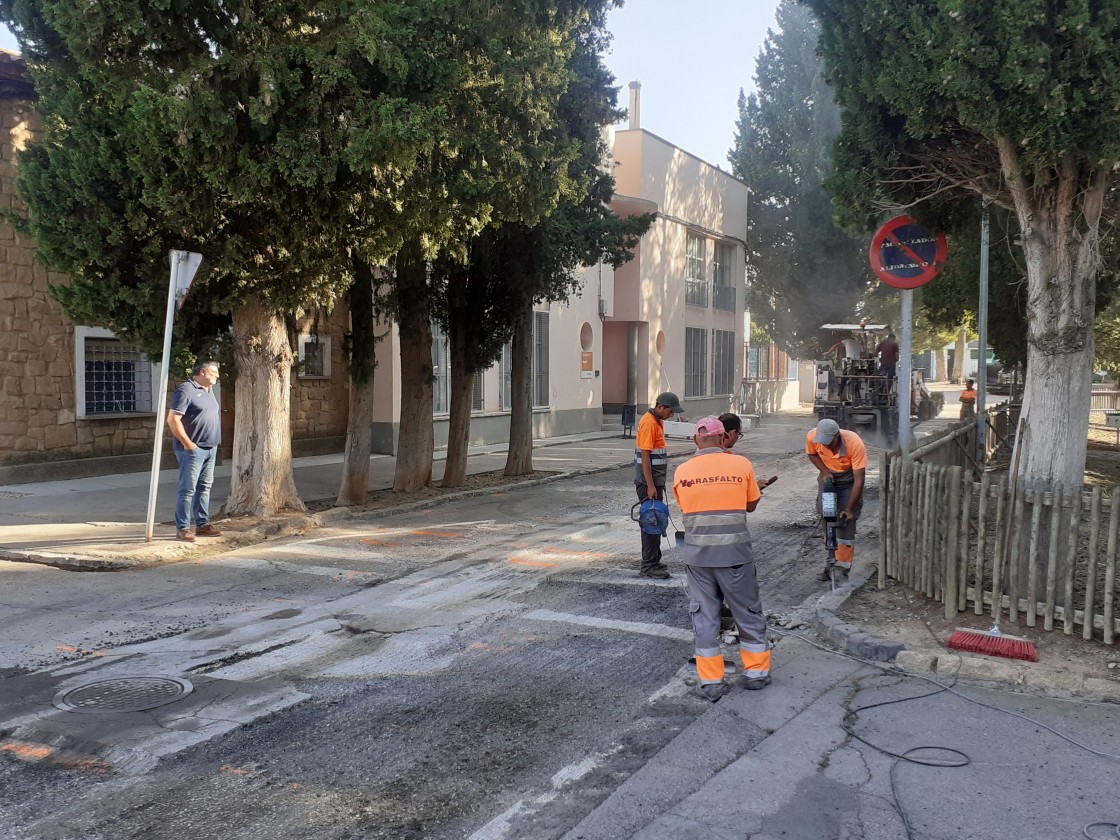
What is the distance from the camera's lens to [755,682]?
547 centimetres

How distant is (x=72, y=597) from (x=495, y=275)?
7944mm

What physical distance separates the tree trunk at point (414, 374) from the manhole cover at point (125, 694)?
24.0ft

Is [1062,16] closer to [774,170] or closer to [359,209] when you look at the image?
[359,209]

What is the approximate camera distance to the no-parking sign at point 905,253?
8.20 meters

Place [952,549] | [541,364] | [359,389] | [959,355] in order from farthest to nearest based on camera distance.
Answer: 1. [959,355]
2. [541,364]
3. [359,389]
4. [952,549]

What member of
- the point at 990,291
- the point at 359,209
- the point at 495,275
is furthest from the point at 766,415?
the point at 359,209

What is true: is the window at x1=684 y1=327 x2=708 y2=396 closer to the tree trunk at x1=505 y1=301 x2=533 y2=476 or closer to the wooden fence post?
the tree trunk at x1=505 y1=301 x2=533 y2=476

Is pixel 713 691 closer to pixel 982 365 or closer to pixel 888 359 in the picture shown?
pixel 982 365

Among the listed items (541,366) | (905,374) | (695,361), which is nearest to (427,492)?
(905,374)

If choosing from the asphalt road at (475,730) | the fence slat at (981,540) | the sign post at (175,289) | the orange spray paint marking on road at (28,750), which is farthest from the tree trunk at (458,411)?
the orange spray paint marking on road at (28,750)

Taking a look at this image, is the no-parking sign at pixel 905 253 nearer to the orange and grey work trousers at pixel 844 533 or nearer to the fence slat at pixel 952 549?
the orange and grey work trousers at pixel 844 533

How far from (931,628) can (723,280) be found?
29.1 meters

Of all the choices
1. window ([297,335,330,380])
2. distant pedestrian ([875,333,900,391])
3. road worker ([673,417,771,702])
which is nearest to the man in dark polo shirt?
road worker ([673,417,771,702])

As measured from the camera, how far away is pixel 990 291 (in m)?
17.2
